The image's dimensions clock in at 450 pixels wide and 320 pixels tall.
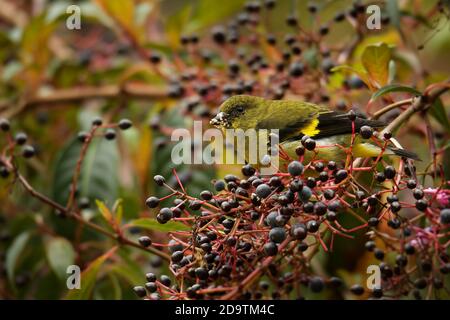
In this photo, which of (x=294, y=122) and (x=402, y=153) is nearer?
(x=402, y=153)

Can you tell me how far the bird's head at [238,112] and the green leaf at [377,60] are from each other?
426mm

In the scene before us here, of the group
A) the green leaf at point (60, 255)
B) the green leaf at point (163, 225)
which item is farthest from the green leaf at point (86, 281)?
the green leaf at point (60, 255)

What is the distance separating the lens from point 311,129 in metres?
2.25

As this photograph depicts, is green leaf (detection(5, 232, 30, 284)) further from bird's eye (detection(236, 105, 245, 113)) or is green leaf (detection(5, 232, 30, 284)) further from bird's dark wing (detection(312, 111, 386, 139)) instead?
bird's dark wing (detection(312, 111, 386, 139))

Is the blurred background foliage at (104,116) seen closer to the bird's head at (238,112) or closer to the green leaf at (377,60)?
the green leaf at (377,60)

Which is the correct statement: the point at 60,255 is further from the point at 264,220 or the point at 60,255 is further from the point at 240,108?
the point at 264,220

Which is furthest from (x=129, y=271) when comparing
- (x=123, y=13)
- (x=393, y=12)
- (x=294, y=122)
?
(x=123, y=13)

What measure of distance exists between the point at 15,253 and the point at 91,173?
1.77 feet

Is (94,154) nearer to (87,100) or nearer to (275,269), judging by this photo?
(87,100)

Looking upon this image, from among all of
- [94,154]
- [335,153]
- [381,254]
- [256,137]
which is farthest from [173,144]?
[381,254]

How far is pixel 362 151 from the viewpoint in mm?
1984

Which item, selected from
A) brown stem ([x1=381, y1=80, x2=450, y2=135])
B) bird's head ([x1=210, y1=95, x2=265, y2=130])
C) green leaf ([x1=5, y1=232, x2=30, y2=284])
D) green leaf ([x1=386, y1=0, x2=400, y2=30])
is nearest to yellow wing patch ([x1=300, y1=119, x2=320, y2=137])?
bird's head ([x1=210, y1=95, x2=265, y2=130])

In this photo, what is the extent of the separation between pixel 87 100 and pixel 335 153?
5.78ft
